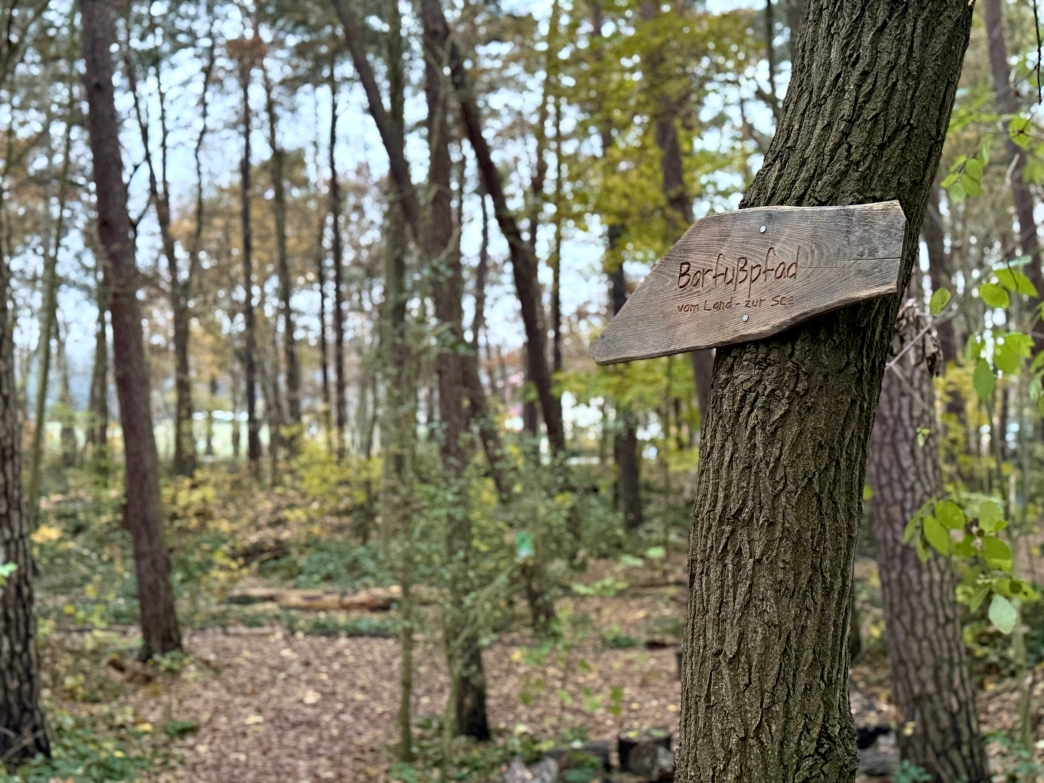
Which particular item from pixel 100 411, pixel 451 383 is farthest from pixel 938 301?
pixel 100 411

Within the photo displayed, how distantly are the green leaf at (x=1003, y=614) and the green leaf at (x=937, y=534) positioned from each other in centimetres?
17

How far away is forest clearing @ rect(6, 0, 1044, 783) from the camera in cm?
161

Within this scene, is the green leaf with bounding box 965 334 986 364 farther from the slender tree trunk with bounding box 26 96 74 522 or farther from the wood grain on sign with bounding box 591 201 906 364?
the slender tree trunk with bounding box 26 96 74 522

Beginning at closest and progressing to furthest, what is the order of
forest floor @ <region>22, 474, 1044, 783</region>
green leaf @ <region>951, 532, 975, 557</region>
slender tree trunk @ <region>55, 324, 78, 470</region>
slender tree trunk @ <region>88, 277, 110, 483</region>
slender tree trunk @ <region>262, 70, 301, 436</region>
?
green leaf @ <region>951, 532, 975, 557</region>
forest floor @ <region>22, 474, 1044, 783</region>
slender tree trunk @ <region>88, 277, 110, 483</region>
slender tree trunk @ <region>55, 324, 78, 470</region>
slender tree trunk @ <region>262, 70, 301, 436</region>

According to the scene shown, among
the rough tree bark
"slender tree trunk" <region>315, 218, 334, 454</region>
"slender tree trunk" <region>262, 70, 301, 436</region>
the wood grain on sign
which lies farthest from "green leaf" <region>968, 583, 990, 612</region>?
"slender tree trunk" <region>262, 70, 301, 436</region>

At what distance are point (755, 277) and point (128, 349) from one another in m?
7.06

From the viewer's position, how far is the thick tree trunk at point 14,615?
454 cm

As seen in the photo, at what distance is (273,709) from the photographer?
6914mm

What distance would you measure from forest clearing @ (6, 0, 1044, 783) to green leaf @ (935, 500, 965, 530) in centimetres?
2

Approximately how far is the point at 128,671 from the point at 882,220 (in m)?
7.26

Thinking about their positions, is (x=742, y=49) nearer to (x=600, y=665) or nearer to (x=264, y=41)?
(x=600, y=665)

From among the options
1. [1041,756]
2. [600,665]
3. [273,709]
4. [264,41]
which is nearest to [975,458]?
[1041,756]

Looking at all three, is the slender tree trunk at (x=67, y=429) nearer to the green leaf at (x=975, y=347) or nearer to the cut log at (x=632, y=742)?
the cut log at (x=632, y=742)

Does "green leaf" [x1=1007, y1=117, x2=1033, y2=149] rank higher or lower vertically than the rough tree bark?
higher
